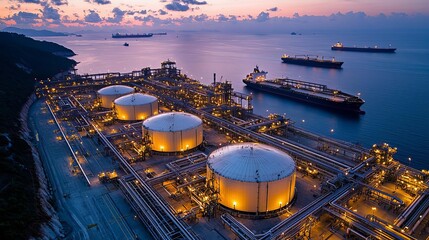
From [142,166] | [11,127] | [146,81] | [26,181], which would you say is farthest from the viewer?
[146,81]

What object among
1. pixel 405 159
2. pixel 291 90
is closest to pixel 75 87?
pixel 291 90

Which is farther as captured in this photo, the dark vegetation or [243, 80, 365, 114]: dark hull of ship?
[243, 80, 365, 114]: dark hull of ship

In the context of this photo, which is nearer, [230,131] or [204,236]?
[204,236]

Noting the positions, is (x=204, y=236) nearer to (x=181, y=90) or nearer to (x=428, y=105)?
(x=181, y=90)

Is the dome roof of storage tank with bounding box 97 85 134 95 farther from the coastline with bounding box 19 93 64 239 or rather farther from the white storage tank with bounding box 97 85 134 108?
the coastline with bounding box 19 93 64 239

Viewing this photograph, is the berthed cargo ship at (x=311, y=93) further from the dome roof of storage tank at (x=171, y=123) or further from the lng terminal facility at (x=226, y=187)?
the dome roof of storage tank at (x=171, y=123)

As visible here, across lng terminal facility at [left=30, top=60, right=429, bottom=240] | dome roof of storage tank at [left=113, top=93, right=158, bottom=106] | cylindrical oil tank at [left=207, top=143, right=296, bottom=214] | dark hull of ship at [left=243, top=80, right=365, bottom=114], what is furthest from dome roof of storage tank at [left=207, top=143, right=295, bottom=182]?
dark hull of ship at [left=243, top=80, right=365, bottom=114]
